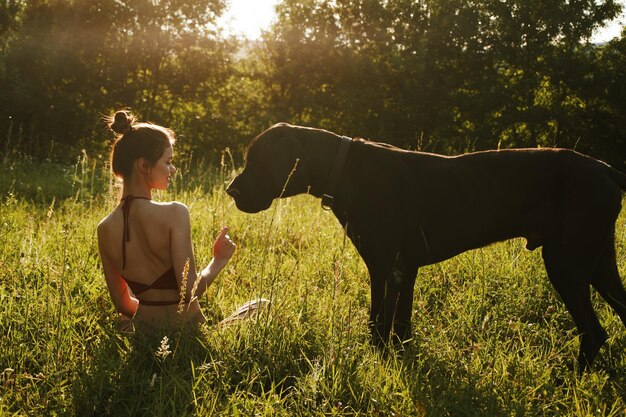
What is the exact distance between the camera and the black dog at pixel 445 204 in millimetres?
3277

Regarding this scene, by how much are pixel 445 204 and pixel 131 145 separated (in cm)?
201

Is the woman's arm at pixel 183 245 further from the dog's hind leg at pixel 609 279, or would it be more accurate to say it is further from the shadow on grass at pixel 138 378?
the dog's hind leg at pixel 609 279

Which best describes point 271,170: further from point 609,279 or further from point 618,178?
point 609,279

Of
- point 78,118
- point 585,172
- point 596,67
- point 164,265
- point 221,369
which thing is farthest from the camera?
point 596,67

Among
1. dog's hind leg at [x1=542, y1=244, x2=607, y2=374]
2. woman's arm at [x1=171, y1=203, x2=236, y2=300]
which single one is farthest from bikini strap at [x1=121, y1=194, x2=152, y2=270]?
dog's hind leg at [x1=542, y1=244, x2=607, y2=374]

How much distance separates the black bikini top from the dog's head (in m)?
0.86

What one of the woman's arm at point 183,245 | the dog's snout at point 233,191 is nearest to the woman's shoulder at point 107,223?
the woman's arm at point 183,245

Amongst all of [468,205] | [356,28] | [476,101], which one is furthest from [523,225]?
[356,28]

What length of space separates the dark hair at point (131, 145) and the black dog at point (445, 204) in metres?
0.79

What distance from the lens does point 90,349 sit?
10.5 feet

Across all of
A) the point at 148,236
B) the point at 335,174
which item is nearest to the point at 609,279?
the point at 335,174

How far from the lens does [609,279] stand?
3.46 meters

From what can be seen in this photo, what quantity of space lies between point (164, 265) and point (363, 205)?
50.6 inches

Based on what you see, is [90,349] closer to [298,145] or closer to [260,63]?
[298,145]
